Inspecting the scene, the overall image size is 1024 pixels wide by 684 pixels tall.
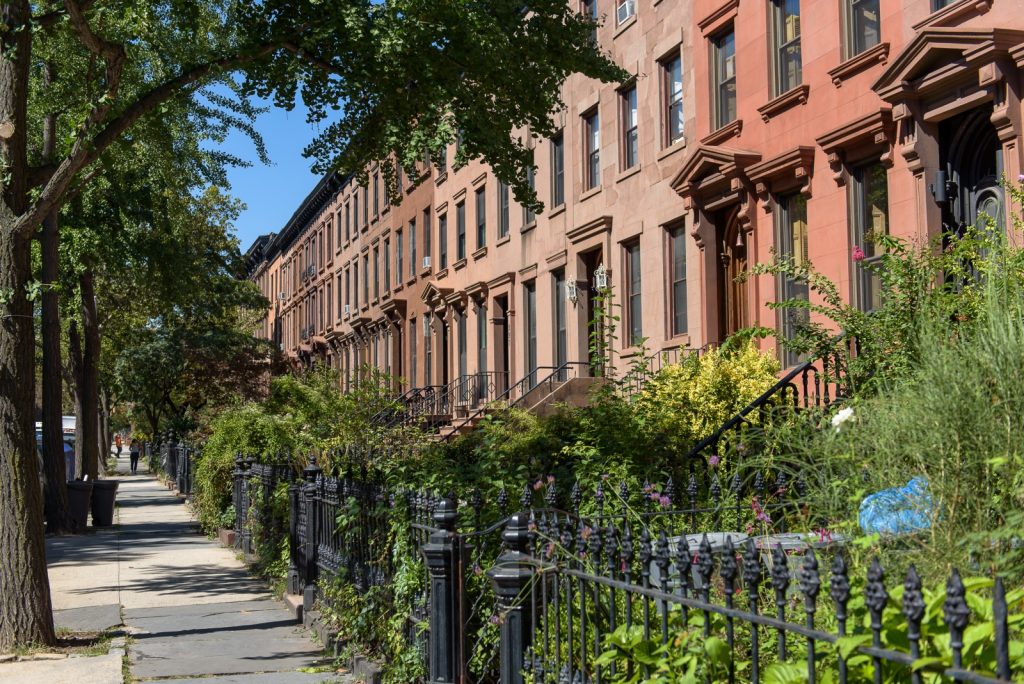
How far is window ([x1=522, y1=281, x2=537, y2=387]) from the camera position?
2600 cm

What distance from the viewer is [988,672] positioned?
3.04 meters

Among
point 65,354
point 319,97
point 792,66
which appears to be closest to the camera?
point 319,97

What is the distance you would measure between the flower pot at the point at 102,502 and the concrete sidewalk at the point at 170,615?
2060 mm

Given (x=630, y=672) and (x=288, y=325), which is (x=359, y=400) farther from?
(x=288, y=325)

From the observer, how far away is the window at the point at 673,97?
19656mm

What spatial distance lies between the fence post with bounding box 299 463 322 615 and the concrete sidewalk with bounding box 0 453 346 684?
286mm

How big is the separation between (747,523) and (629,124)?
1655cm

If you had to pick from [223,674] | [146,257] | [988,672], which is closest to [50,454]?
[146,257]

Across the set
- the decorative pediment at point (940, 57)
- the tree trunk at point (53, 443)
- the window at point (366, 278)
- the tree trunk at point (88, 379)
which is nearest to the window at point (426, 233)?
the window at point (366, 278)

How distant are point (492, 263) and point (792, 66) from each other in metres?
13.1

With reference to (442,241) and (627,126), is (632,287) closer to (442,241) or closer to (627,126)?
(627,126)

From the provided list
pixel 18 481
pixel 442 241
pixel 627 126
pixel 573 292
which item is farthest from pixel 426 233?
pixel 18 481

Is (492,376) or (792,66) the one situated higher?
(792,66)

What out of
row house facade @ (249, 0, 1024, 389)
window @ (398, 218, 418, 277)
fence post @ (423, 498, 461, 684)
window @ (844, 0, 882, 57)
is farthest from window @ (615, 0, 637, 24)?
fence post @ (423, 498, 461, 684)
